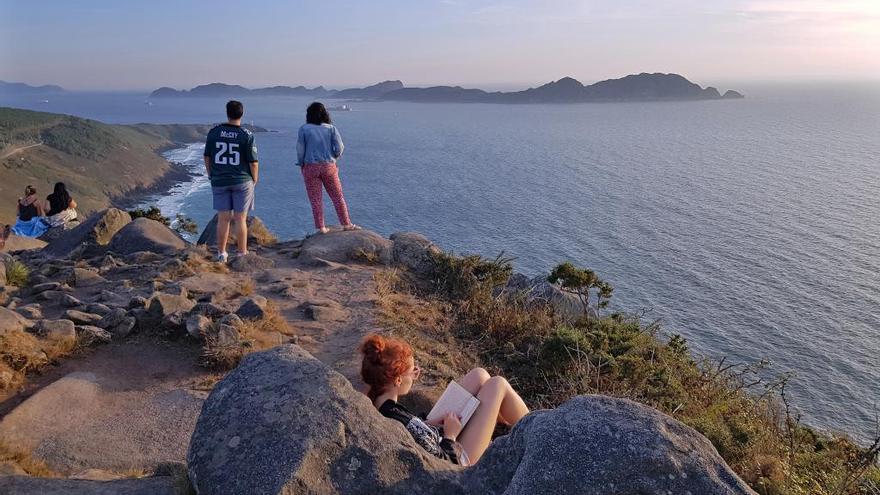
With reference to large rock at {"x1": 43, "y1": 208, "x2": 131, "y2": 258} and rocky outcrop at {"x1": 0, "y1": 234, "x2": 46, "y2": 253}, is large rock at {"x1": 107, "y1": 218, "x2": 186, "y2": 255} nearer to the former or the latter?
large rock at {"x1": 43, "y1": 208, "x2": 131, "y2": 258}

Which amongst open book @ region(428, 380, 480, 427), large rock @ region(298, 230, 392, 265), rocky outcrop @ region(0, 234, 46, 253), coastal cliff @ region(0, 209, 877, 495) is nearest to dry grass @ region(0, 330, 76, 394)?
coastal cliff @ region(0, 209, 877, 495)

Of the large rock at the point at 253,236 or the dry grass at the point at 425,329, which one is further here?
the large rock at the point at 253,236

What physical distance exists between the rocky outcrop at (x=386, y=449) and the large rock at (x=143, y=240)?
887 centimetres

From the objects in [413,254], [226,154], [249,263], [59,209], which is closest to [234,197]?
[226,154]

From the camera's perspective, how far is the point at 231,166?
9578 mm

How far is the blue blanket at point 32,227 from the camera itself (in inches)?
619

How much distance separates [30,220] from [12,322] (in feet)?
37.0

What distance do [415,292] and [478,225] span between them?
3328 cm

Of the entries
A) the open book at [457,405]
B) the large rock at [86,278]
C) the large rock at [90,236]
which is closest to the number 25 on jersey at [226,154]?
the large rock at [86,278]

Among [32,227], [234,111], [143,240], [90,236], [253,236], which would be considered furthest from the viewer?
[32,227]

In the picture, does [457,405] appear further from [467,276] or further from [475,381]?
[467,276]

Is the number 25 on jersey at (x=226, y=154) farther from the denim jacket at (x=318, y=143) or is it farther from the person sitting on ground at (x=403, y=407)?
the person sitting on ground at (x=403, y=407)

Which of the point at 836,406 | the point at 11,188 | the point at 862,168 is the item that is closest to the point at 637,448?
the point at 836,406

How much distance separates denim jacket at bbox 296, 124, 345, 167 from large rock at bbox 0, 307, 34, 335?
17.4ft
